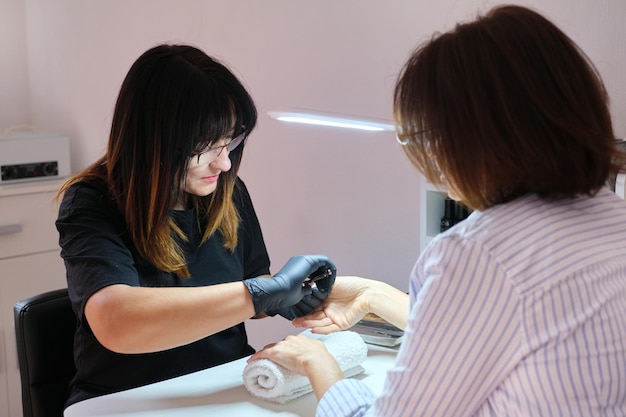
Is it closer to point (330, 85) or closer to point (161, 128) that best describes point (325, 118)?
point (161, 128)

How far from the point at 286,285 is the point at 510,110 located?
74 centimetres

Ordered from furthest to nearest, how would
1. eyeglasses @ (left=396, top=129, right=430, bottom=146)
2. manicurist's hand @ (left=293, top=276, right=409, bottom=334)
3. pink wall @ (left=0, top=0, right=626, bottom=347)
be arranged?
pink wall @ (left=0, top=0, right=626, bottom=347), manicurist's hand @ (left=293, top=276, right=409, bottom=334), eyeglasses @ (left=396, top=129, right=430, bottom=146)

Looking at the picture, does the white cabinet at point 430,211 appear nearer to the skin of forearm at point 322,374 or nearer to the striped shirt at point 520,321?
the skin of forearm at point 322,374

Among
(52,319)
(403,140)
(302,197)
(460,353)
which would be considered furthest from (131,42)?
(460,353)

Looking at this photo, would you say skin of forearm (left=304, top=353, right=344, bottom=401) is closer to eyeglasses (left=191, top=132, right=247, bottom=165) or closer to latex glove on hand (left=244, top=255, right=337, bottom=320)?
latex glove on hand (left=244, top=255, right=337, bottom=320)

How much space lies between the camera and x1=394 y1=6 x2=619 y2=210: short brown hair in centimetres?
87

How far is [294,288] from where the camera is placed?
4.99ft

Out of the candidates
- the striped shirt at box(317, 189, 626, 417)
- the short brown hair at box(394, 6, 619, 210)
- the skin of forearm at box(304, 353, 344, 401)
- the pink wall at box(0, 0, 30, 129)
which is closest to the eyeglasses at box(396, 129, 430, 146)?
the short brown hair at box(394, 6, 619, 210)

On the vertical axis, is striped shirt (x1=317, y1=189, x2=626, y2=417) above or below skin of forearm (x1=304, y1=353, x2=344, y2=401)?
above

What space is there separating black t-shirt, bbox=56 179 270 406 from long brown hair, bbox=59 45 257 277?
37mm

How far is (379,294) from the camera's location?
1.61 m

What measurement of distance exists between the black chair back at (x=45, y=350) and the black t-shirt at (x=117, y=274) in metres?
0.06

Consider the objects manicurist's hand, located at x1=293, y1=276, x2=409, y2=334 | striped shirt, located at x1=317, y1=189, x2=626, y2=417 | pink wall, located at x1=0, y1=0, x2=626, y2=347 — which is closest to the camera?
striped shirt, located at x1=317, y1=189, x2=626, y2=417

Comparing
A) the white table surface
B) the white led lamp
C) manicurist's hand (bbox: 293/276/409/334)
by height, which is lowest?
the white table surface
